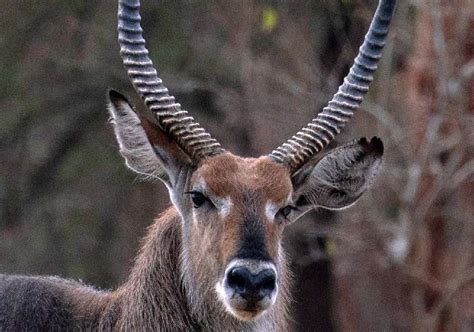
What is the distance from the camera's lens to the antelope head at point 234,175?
9656mm

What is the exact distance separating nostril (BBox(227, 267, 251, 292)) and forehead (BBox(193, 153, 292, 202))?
25.8 inches

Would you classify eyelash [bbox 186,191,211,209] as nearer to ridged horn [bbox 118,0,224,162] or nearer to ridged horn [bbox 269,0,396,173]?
ridged horn [bbox 118,0,224,162]

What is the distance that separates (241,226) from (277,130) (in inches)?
406

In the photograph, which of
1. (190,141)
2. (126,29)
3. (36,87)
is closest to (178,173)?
(190,141)

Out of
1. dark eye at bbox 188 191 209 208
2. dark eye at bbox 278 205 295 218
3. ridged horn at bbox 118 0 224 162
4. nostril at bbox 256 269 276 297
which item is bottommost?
dark eye at bbox 188 191 209 208

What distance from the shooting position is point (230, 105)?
69.5 ft

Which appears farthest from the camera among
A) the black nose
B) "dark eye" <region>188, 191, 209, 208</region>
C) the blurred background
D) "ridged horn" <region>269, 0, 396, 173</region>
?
the blurred background

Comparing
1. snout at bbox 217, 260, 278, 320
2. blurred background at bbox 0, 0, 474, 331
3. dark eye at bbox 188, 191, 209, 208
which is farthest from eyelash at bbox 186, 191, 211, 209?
blurred background at bbox 0, 0, 474, 331

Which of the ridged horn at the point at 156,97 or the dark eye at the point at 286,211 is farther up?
the ridged horn at the point at 156,97

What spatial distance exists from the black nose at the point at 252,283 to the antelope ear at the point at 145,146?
3.61 feet

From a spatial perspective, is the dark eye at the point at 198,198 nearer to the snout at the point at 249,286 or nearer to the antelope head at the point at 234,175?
the antelope head at the point at 234,175

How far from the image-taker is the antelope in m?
9.94

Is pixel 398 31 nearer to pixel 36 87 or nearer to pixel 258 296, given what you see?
pixel 36 87

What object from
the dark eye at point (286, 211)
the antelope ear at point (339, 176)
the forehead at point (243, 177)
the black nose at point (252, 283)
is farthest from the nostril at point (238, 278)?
the antelope ear at point (339, 176)
